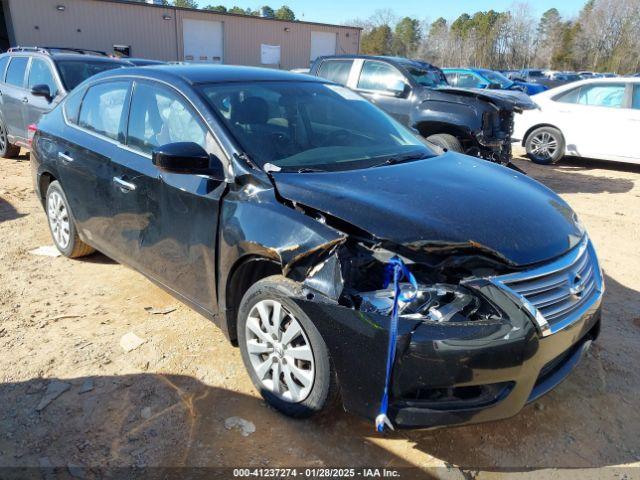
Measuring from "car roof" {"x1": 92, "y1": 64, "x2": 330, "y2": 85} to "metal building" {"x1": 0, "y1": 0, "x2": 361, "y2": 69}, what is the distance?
2376 cm

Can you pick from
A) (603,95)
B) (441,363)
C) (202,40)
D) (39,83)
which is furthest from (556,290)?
(202,40)

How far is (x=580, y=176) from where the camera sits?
9.28 m

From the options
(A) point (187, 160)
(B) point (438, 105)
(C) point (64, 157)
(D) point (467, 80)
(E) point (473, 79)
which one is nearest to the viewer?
(A) point (187, 160)

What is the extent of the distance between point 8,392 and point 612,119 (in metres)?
9.82

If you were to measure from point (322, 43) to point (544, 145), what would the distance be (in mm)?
28560

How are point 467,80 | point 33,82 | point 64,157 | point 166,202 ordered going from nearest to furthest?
point 166,202 → point 64,157 → point 33,82 → point 467,80

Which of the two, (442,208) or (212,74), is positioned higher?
(212,74)

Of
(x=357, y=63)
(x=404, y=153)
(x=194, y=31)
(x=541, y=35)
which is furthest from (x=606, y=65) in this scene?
(x=404, y=153)

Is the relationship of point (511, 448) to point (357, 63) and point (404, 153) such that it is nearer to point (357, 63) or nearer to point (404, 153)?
point (404, 153)

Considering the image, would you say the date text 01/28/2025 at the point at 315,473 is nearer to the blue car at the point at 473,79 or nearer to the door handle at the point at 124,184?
the door handle at the point at 124,184

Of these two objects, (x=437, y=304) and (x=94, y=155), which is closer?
(x=437, y=304)

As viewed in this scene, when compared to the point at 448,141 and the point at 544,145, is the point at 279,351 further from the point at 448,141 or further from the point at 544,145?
the point at 544,145

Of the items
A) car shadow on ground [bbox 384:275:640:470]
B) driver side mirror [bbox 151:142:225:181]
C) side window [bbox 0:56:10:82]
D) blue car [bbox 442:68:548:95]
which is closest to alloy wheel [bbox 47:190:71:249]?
driver side mirror [bbox 151:142:225:181]

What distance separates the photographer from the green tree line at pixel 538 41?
53.3 meters
